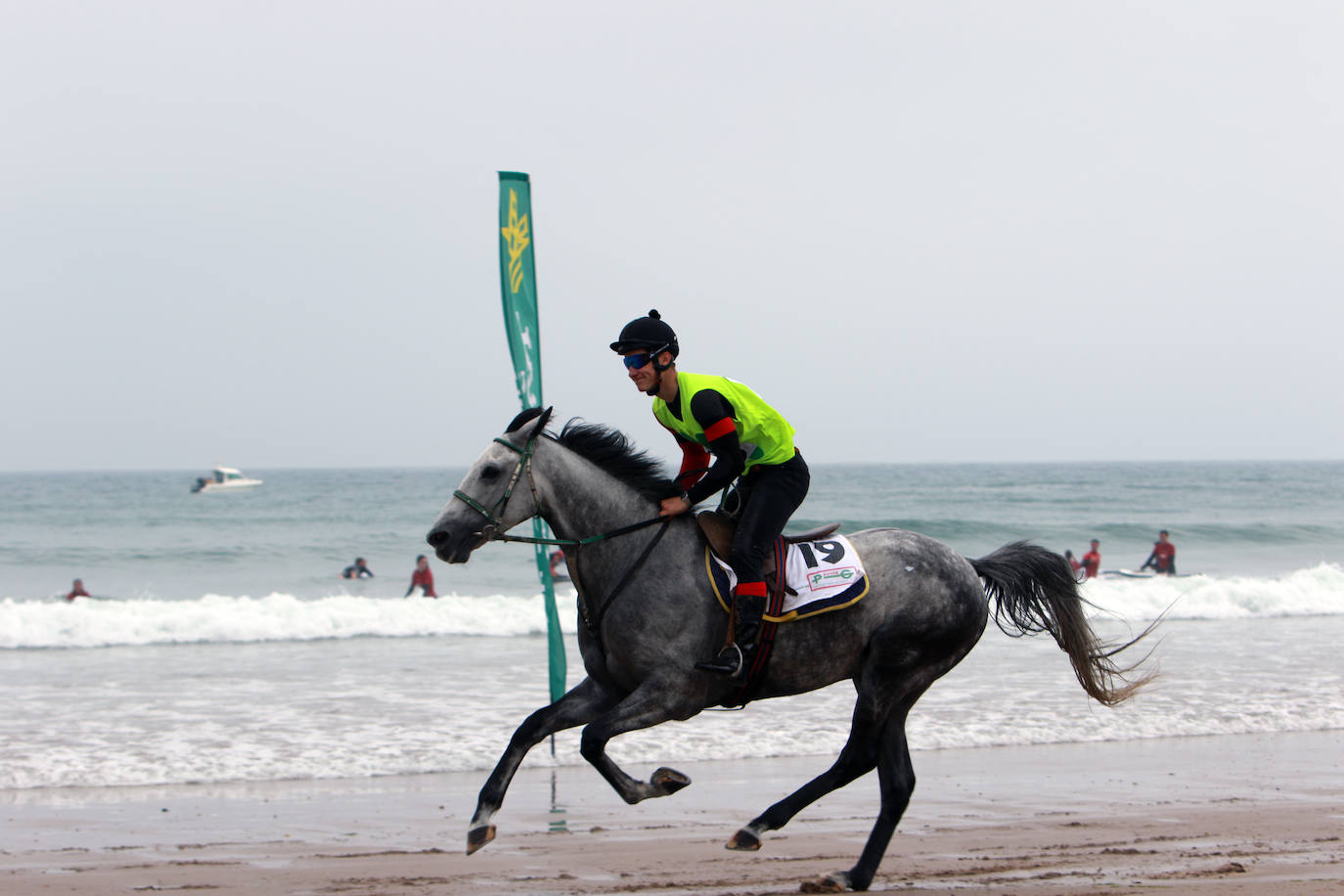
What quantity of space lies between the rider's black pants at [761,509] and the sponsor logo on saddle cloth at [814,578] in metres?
0.10

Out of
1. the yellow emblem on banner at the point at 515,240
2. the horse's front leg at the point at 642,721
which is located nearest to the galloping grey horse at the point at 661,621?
the horse's front leg at the point at 642,721

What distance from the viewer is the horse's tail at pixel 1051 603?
21.1ft

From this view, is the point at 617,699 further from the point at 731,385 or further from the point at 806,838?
the point at 806,838

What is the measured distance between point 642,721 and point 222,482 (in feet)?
278

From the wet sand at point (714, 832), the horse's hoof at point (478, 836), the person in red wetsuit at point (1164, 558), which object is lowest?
the person in red wetsuit at point (1164, 558)

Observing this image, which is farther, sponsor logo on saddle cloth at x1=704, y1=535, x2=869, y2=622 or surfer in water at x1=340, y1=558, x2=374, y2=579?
surfer in water at x1=340, y1=558, x2=374, y2=579

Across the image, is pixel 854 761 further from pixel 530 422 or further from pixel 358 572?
pixel 358 572

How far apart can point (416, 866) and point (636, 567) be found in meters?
2.29

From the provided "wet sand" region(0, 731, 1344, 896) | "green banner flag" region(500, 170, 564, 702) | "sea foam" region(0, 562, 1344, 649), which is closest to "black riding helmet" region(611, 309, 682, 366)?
"wet sand" region(0, 731, 1344, 896)

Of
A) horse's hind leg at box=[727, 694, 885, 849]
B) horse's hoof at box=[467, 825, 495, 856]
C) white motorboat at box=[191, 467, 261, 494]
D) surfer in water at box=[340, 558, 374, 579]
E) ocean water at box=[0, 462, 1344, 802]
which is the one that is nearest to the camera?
horse's hoof at box=[467, 825, 495, 856]

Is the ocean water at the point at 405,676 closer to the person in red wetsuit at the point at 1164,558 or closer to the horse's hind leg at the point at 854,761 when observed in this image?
the person in red wetsuit at the point at 1164,558

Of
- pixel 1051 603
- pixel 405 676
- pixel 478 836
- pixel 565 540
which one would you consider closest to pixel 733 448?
pixel 565 540

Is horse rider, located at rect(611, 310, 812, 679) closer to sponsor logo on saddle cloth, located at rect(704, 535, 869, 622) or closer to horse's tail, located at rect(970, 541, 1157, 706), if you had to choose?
sponsor logo on saddle cloth, located at rect(704, 535, 869, 622)

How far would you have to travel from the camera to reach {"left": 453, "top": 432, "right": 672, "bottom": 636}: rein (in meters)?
5.17
